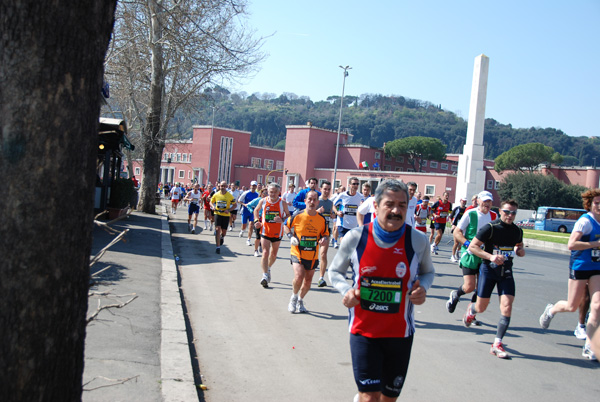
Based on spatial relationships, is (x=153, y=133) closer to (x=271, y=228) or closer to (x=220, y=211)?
(x=220, y=211)

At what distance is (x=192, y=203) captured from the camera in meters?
22.4

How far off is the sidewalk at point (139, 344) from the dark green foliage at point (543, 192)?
69908mm

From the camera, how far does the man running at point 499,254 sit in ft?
23.0

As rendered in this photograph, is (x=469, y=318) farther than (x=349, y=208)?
No

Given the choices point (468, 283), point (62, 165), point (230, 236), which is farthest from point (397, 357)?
point (230, 236)

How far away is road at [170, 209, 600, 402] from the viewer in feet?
17.5

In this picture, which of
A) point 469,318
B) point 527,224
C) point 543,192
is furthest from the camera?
point 543,192

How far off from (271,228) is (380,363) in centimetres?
715

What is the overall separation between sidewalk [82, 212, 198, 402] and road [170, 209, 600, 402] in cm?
28

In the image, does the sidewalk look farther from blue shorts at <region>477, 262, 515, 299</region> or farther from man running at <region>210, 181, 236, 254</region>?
man running at <region>210, 181, 236, 254</region>

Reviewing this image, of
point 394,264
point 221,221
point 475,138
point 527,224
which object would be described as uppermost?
point 475,138

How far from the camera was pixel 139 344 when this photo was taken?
5945mm

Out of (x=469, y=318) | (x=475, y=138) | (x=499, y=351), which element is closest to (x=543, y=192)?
(x=475, y=138)

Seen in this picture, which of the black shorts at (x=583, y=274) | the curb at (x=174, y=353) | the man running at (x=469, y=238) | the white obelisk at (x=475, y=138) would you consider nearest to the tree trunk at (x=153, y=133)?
the curb at (x=174, y=353)
